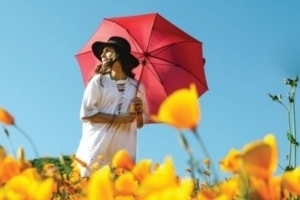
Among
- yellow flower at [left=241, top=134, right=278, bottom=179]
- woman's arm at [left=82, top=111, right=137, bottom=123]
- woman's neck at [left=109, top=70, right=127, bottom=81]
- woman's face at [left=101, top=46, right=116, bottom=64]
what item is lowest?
woman's arm at [left=82, top=111, right=137, bottom=123]

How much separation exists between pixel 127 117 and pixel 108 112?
0.21 meters

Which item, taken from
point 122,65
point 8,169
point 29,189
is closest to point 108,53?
point 122,65

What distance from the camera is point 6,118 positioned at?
52.5 inches

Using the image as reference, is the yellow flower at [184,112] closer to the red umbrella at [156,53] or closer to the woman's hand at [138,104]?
the woman's hand at [138,104]

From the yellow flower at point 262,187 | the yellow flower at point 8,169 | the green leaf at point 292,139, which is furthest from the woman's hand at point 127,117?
the yellow flower at point 262,187

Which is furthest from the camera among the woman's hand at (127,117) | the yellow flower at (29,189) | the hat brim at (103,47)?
the hat brim at (103,47)

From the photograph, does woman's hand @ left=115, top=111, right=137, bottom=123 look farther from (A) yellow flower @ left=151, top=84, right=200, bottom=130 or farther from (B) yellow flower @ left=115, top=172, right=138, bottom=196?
(A) yellow flower @ left=151, top=84, right=200, bottom=130

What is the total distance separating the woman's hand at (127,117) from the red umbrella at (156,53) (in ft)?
2.96

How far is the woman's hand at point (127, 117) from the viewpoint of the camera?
467cm

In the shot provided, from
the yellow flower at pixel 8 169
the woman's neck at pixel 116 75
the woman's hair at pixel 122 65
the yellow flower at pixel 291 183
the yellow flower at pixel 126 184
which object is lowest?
the yellow flower at pixel 126 184

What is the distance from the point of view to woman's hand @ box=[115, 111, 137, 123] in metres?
4.67

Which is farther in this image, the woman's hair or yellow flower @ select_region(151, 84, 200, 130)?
the woman's hair

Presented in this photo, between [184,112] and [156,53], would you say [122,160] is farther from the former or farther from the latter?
[156,53]

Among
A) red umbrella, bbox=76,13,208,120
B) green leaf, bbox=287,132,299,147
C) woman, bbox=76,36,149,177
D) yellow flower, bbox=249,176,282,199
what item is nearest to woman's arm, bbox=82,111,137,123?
woman, bbox=76,36,149,177
